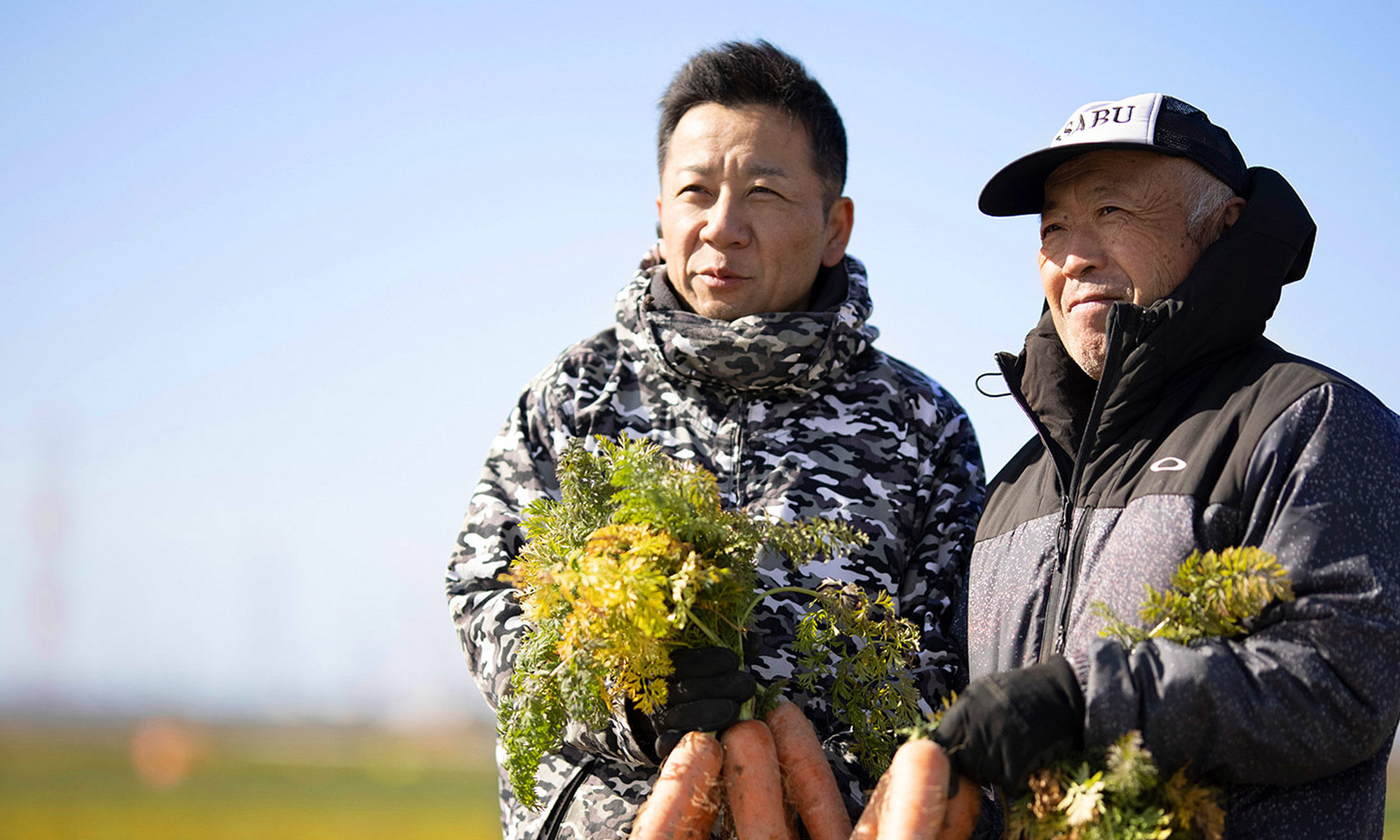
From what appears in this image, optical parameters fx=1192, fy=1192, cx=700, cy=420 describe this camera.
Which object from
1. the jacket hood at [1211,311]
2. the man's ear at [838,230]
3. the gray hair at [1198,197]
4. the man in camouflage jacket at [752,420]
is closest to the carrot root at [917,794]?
the man in camouflage jacket at [752,420]

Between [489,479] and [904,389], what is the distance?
59.0 inches

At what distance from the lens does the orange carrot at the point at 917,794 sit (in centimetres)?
288

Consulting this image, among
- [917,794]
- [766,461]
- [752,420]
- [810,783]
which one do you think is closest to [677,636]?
[810,783]

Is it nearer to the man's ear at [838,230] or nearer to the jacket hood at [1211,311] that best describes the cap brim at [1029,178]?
the jacket hood at [1211,311]

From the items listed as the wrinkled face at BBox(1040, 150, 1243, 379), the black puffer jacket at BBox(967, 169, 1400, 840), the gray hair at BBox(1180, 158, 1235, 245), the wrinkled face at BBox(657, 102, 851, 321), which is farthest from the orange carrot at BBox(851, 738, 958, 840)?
the wrinkled face at BBox(657, 102, 851, 321)

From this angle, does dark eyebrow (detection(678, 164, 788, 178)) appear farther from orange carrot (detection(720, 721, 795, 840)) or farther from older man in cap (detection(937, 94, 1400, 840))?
orange carrot (detection(720, 721, 795, 840))

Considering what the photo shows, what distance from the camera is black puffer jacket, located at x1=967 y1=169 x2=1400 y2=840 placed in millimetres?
2684

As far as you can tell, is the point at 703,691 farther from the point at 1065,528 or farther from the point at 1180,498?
the point at 1180,498

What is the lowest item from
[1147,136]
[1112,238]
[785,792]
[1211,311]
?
[785,792]

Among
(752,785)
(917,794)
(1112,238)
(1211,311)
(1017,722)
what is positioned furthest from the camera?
(1112,238)

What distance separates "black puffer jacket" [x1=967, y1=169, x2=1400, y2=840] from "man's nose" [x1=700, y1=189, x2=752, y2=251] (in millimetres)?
1093

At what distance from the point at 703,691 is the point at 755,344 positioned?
122 cm

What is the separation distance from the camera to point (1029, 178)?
12.1ft

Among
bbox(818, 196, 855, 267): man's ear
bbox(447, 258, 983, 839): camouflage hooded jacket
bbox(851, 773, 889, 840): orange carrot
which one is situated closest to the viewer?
bbox(851, 773, 889, 840): orange carrot
